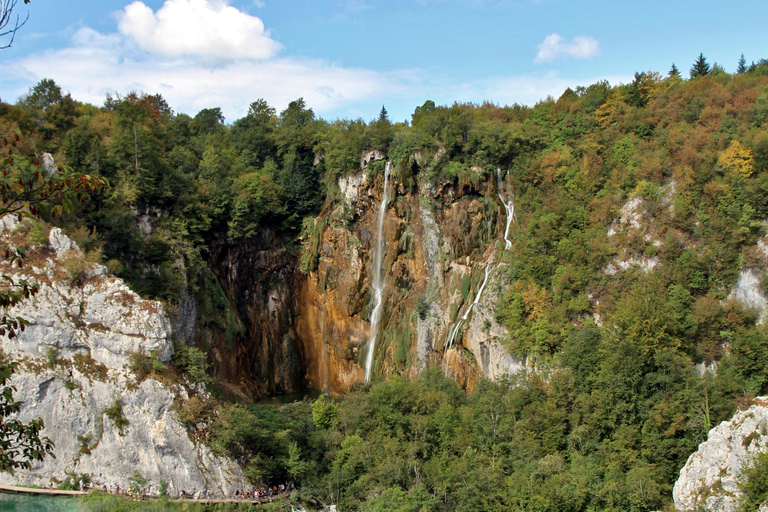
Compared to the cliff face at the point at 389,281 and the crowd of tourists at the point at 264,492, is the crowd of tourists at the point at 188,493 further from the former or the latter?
A: the cliff face at the point at 389,281

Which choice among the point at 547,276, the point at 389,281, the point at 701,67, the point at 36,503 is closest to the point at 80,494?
the point at 36,503

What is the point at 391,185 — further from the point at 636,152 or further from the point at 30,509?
the point at 30,509

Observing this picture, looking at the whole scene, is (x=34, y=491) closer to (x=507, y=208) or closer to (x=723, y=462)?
(x=723, y=462)

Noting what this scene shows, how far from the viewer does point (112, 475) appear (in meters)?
25.9

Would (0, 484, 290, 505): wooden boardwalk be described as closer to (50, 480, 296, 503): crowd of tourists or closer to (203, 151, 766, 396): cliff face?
(50, 480, 296, 503): crowd of tourists

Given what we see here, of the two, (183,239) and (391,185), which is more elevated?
(391,185)

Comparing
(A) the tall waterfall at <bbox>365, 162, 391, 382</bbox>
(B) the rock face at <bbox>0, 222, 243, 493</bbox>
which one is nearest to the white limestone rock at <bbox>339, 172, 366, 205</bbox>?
(A) the tall waterfall at <bbox>365, 162, 391, 382</bbox>

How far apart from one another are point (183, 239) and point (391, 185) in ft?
48.6

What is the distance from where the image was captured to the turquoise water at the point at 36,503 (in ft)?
78.9

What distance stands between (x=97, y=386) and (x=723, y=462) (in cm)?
2692

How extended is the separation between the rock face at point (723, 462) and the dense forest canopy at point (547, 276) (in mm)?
1512

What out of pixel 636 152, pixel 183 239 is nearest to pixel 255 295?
pixel 183 239

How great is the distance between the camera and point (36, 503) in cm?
2456

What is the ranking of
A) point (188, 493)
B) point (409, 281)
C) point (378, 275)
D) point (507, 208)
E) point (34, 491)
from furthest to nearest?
point (378, 275), point (409, 281), point (507, 208), point (188, 493), point (34, 491)
